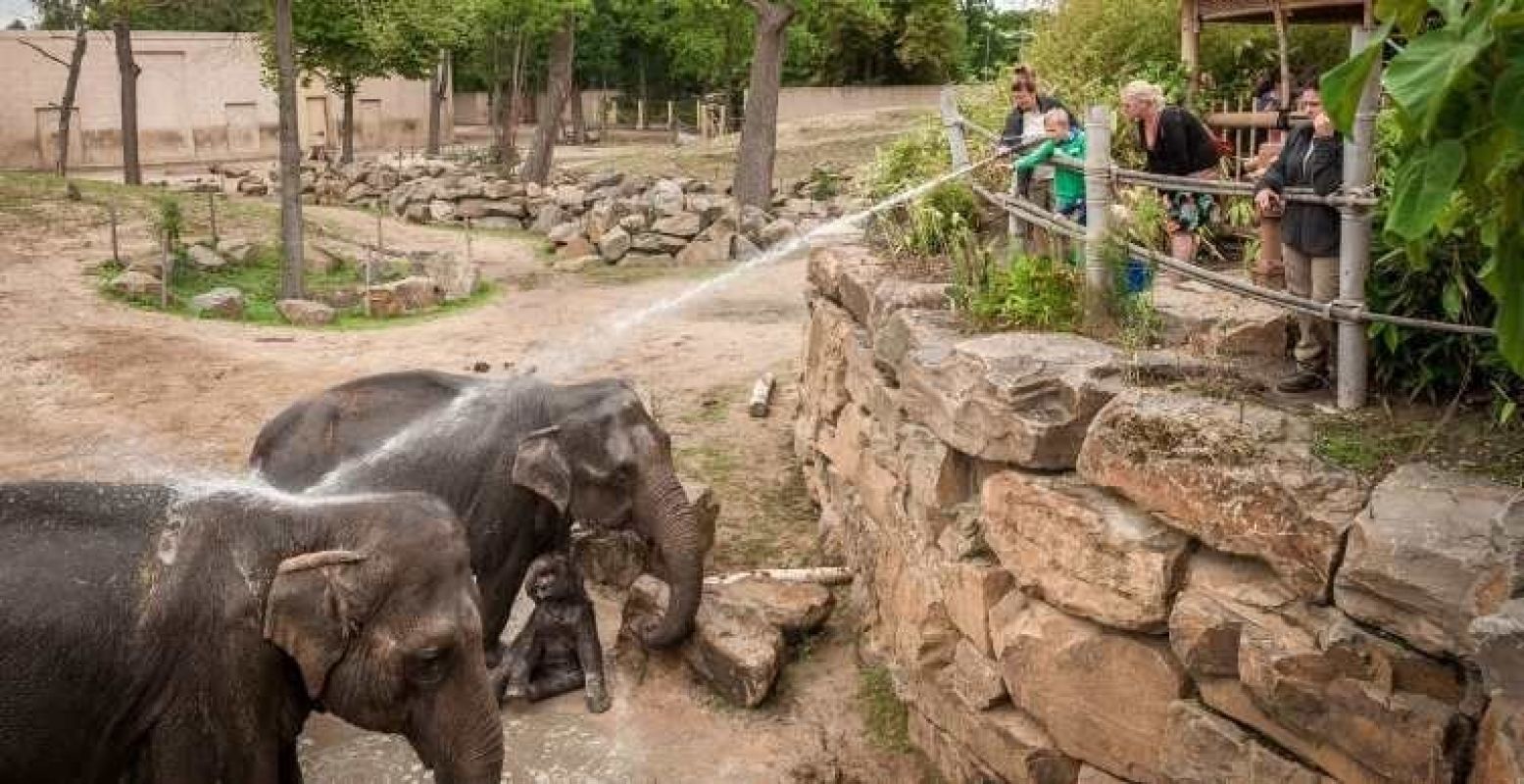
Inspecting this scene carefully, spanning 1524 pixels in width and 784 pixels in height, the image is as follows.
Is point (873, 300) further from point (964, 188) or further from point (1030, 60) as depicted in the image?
point (1030, 60)

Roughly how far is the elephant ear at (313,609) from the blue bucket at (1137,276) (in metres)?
3.90

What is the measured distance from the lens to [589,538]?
29.3ft

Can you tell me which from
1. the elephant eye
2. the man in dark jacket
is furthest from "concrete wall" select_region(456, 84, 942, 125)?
the elephant eye

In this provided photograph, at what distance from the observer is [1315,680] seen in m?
4.50

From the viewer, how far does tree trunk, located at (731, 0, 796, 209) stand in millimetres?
23484

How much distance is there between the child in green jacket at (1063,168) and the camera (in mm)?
7688

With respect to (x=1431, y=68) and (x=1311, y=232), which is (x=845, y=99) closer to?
(x=1311, y=232)

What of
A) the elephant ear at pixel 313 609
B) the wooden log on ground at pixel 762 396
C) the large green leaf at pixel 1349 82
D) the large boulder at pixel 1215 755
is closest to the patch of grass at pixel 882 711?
the large boulder at pixel 1215 755

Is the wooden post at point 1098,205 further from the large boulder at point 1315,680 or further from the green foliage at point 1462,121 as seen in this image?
the green foliage at point 1462,121

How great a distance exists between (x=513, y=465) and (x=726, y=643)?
1491 millimetres

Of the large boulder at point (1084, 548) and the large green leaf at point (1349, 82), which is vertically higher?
the large green leaf at point (1349, 82)

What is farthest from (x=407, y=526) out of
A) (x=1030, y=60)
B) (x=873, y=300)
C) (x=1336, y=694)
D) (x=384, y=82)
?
(x=384, y=82)

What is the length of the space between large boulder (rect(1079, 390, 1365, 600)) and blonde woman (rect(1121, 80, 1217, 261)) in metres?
2.51

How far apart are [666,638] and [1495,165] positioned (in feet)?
17.9
